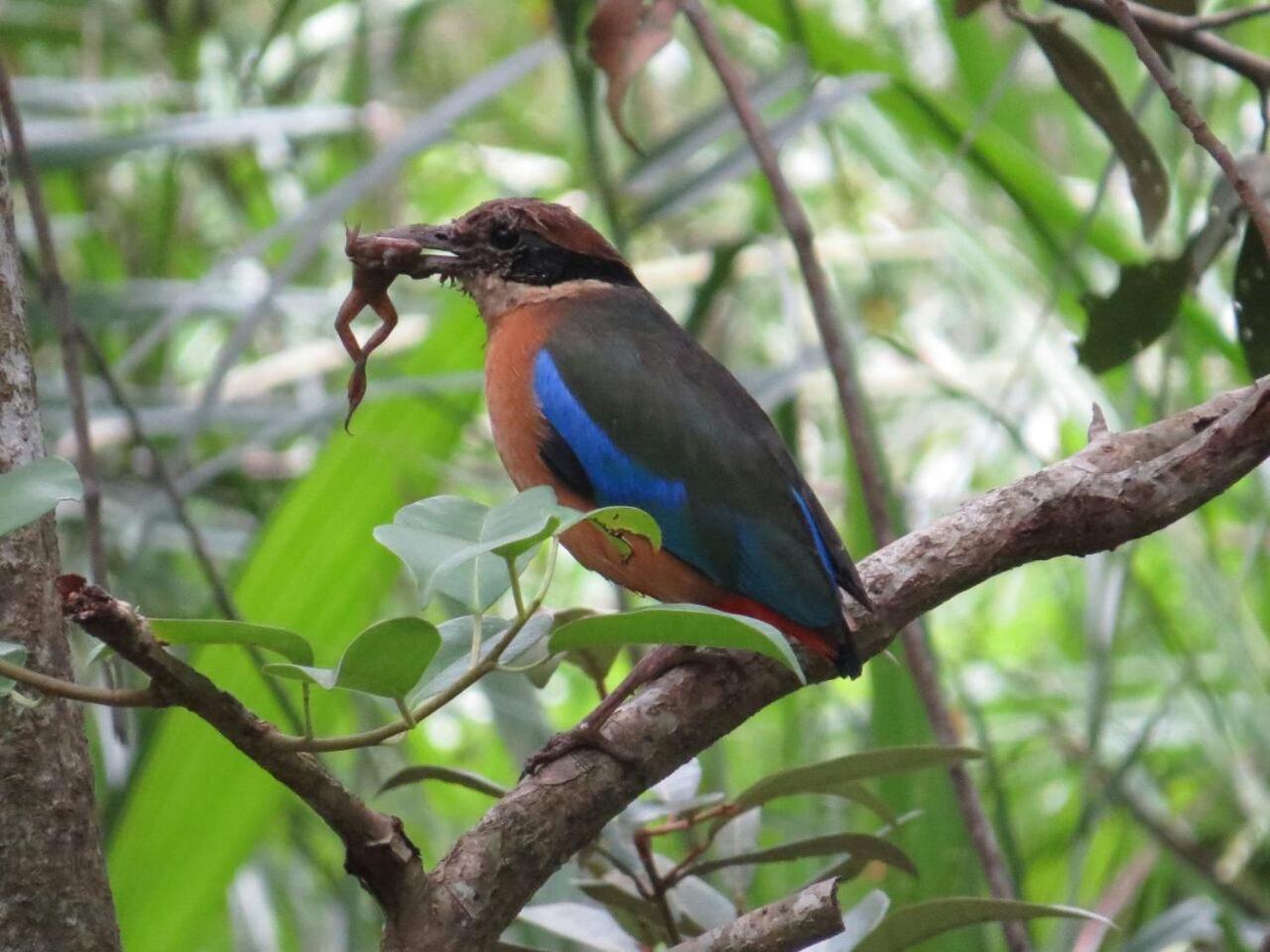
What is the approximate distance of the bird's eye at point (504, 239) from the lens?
9.46ft

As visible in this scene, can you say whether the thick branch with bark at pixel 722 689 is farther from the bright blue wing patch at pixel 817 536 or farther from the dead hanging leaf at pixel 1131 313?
the dead hanging leaf at pixel 1131 313

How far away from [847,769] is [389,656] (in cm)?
75

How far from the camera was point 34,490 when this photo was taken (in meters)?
1.17

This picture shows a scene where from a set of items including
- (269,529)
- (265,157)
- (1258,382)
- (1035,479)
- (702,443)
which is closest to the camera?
(1258,382)

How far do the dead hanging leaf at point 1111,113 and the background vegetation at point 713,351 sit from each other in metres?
0.09

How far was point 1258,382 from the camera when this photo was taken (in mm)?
1839

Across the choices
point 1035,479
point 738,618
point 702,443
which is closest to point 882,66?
point 702,443

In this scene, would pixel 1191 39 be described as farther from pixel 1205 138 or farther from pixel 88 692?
pixel 88 692

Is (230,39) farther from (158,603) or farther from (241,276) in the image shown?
(158,603)

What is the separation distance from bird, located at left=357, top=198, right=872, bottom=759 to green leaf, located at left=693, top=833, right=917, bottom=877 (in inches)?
9.6

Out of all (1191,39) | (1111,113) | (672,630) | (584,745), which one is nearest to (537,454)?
(584,745)

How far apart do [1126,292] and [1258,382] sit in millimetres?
628

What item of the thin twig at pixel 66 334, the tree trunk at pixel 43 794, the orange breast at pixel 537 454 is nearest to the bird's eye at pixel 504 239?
the orange breast at pixel 537 454

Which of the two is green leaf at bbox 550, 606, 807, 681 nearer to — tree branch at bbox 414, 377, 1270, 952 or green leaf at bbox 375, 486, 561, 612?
green leaf at bbox 375, 486, 561, 612
